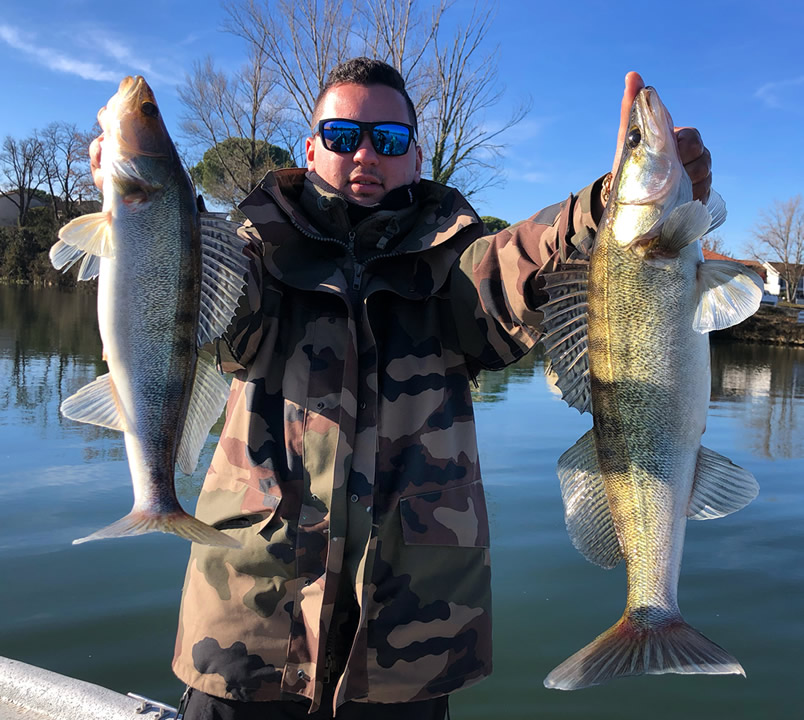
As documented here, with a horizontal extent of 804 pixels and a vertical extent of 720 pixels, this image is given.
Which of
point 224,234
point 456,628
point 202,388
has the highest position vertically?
point 224,234

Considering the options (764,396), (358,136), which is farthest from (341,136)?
(764,396)

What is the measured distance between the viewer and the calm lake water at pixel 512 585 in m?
4.38

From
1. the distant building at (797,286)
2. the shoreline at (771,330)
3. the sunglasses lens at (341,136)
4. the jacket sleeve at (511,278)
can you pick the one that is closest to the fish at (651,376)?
the jacket sleeve at (511,278)

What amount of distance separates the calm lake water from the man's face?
319 centimetres

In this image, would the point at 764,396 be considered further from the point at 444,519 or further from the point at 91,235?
the point at 91,235

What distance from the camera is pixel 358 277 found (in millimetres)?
2715

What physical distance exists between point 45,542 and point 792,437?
11849mm

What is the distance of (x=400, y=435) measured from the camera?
2578 millimetres

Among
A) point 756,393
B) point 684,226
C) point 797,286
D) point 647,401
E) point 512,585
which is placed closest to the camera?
point 684,226

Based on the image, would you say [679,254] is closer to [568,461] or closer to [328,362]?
[568,461]

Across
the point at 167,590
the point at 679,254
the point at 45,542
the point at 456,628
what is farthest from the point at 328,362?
the point at 45,542

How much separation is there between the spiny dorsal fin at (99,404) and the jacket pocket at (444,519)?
102 cm

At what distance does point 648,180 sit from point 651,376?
56cm

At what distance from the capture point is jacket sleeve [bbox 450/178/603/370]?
2.35 meters
